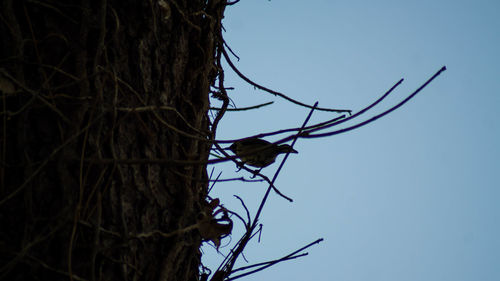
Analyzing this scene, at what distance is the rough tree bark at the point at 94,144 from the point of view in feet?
3.98

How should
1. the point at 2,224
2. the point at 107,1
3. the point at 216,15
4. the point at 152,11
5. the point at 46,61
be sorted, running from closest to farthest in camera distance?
the point at 2,224, the point at 46,61, the point at 107,1, the point at 152,11, the point at 216,15

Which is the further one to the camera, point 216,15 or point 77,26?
point 216,15

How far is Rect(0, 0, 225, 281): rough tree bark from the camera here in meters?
1.21

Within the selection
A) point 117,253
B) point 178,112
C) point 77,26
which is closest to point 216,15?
point 178,112

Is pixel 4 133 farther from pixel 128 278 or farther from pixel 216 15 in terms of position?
pixel 216 15

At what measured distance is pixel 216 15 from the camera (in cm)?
188

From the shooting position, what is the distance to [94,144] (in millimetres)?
1328

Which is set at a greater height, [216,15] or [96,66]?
[216,15]

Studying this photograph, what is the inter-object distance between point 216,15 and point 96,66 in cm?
69

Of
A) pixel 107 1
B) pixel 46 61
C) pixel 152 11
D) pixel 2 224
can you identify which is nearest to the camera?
pixel 2 224

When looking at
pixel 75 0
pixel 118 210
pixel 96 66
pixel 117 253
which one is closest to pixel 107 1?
pixel 75 0

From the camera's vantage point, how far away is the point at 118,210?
4.47 ft

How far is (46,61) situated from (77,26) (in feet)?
0.49

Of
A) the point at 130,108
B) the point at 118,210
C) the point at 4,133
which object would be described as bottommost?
the point at 118,210
